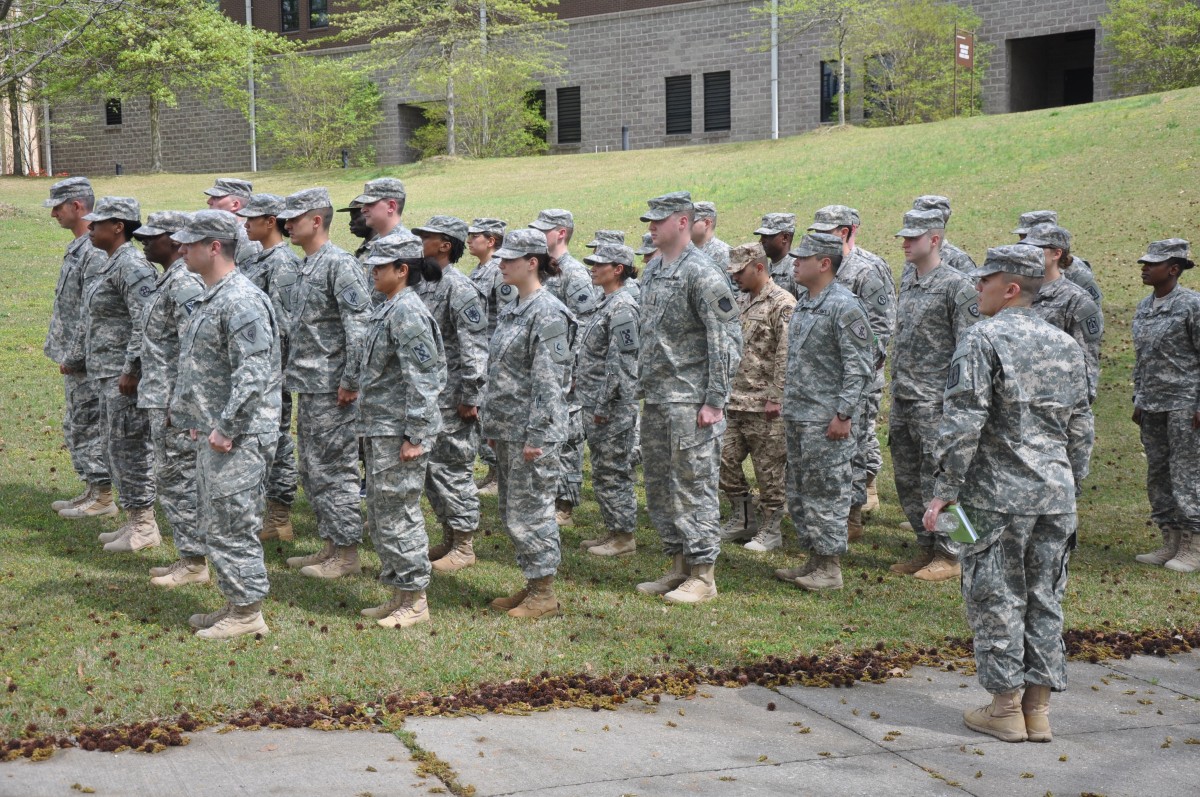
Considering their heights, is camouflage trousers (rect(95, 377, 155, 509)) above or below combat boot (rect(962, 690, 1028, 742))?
above

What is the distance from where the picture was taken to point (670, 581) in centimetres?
802

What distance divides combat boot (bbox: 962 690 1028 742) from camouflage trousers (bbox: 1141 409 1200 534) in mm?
3861

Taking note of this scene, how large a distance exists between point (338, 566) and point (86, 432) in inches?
108

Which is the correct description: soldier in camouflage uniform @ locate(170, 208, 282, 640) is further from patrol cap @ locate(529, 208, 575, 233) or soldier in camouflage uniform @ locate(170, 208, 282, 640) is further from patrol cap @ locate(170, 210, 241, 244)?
patrol cap @ locate(529, 208, 575, 233)

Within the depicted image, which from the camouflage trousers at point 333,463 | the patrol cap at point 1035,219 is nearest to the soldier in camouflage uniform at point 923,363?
the patrol cap at point 1035,219

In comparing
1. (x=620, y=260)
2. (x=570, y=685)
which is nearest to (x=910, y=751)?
(x=570, y=685)

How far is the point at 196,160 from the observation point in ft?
155

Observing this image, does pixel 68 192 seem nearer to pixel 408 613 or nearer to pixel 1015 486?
pixel 408 613

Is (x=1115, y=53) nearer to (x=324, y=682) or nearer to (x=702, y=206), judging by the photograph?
(x=702, y=206)

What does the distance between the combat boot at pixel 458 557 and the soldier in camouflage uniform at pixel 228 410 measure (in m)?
1.76

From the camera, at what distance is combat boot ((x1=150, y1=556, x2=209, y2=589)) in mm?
7652

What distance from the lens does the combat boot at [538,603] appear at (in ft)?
24.1

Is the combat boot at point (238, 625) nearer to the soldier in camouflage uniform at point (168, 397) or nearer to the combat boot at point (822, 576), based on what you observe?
the soldier in camouflage uniform at point (168, 397)

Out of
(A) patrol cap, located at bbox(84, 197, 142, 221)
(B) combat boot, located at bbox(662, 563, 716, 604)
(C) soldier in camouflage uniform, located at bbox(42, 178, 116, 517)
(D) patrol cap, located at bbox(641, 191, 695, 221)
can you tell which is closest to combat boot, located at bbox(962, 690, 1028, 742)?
(B) combat boot, located at bbox(662, 563, 716, 604)
